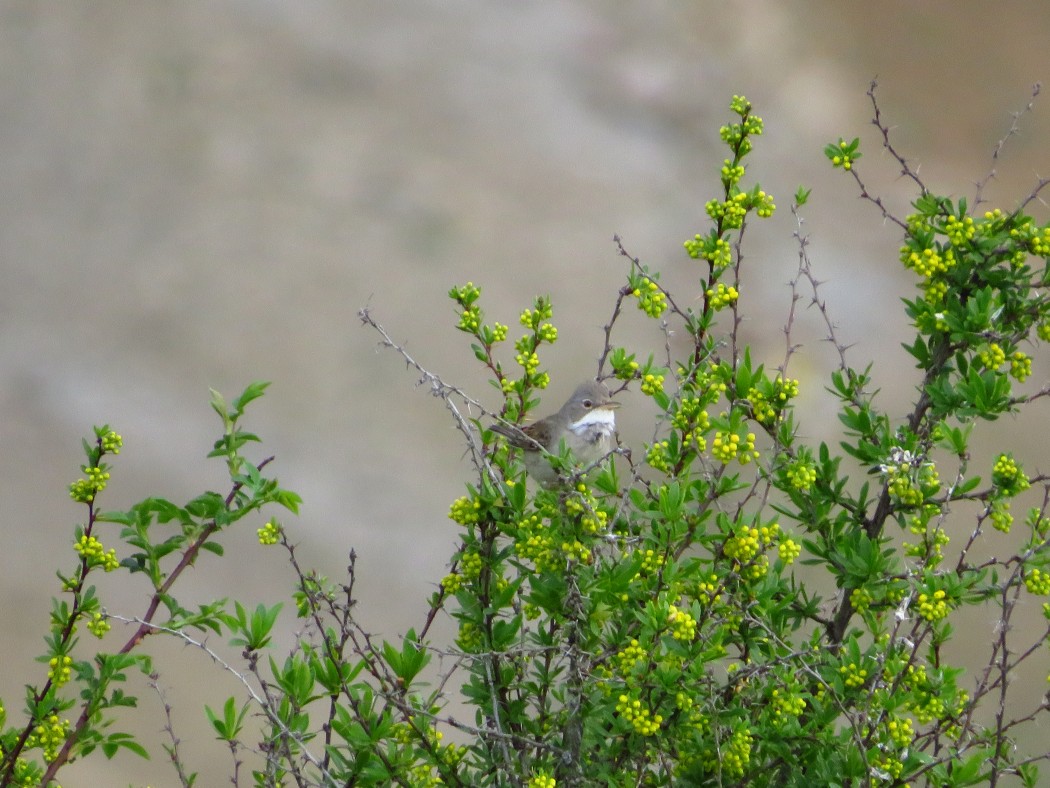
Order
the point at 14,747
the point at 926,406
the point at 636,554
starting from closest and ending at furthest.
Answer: the point at 636,554 → the point at 14,747 → the point at 926,406

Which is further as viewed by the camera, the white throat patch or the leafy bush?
the white throat patch

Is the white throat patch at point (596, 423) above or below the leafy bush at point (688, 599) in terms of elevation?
above

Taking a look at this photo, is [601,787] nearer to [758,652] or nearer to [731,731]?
[731,731]

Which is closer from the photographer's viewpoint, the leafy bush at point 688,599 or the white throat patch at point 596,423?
the leafy bush at point 688,599

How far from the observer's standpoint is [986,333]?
8.27ft

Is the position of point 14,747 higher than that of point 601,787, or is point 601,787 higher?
point 14,747

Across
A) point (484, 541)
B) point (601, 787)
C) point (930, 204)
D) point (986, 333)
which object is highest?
point (930, 204)

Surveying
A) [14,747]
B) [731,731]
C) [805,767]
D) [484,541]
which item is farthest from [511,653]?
[14,747]

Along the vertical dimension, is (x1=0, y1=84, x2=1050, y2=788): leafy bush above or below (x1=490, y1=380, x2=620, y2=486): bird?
below

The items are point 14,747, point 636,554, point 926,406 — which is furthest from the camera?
point 926,406

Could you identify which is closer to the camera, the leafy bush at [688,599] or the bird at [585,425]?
the leafy bush at [688,599]

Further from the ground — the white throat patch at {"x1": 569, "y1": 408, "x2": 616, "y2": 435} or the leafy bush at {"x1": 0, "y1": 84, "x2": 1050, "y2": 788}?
the white throat patch at {"x1": 569, "y1": 408, "x2": 616, "y2": 435}

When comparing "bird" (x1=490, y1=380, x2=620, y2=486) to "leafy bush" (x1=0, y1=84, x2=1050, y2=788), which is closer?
"leafy bush" (x1=0, y1=84, x2=1050, y2=788)

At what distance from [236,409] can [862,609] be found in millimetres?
1334
